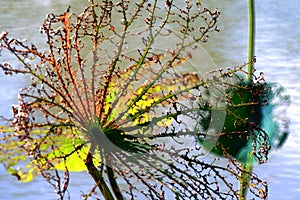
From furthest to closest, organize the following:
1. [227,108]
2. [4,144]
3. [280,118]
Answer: [280,118]
[227,108]
[4,144]

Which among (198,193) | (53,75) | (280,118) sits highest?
(280,118)

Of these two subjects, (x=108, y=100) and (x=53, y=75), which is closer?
(x=53, y=75)

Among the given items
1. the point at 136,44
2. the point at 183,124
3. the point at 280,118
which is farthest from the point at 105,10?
the point at 280,118

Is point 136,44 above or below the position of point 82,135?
above

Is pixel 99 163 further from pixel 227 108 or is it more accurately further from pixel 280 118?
pixel 280 118

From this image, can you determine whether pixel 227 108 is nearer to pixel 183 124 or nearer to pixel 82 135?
pixel 183 124

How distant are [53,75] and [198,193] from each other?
10.1 inches

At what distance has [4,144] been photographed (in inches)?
33.3

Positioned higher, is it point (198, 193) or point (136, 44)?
point (136, 44)

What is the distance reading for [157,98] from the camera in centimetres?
92

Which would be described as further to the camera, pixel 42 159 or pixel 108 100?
pixel 108 100

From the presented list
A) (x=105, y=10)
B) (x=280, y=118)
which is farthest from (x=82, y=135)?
(x=280, y=118)

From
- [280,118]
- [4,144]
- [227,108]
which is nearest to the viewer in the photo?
[4,144]

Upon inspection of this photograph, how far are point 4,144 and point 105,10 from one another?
0.22m
